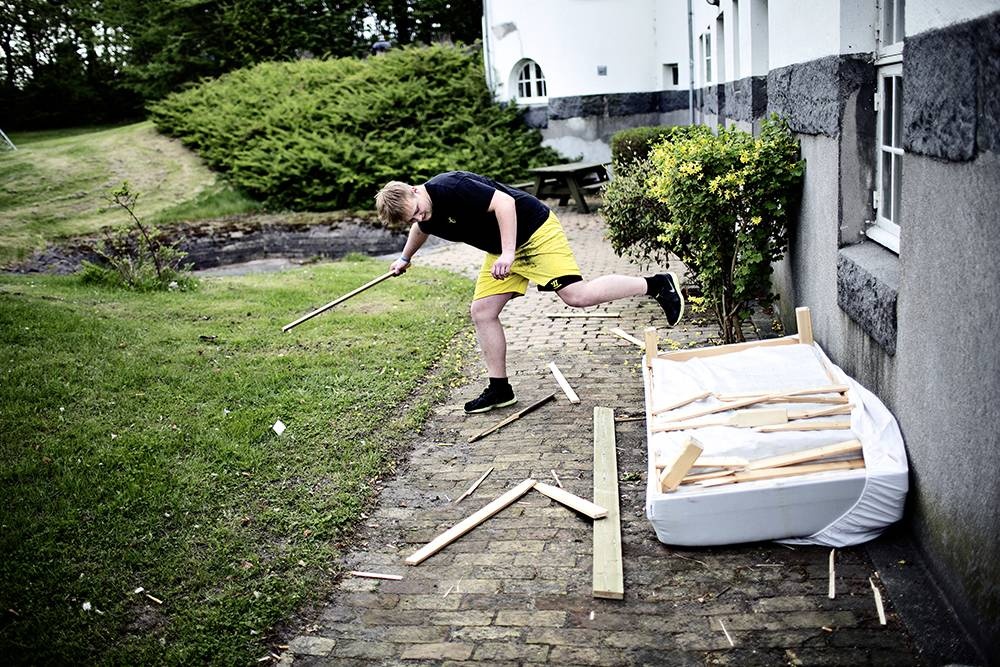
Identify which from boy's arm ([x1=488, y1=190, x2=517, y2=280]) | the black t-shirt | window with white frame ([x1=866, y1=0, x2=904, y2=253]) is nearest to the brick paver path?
boy's arm ([x1=488, y1=190, x2=517, y2=280])

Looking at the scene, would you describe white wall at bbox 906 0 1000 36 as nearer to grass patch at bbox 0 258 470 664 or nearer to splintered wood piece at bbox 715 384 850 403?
splintered wood piece at bbox 715 384 850 403

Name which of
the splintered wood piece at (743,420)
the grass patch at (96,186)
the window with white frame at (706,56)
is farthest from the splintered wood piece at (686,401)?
the grass patch at (96,186)

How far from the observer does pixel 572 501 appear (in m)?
4.71

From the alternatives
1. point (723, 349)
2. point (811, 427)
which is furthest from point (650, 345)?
point (811, 427)

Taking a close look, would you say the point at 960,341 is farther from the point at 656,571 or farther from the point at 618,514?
the point at 618,514

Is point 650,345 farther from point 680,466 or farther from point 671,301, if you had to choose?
point 680,466

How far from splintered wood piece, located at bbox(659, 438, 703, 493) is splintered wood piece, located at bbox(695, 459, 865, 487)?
12 centimetres

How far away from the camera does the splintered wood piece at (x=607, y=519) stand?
3865 millimetres

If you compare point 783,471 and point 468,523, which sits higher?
point 783,471

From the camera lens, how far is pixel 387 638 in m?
3.68

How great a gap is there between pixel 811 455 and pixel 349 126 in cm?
1721

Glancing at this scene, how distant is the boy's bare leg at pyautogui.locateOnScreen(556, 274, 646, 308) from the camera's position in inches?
240

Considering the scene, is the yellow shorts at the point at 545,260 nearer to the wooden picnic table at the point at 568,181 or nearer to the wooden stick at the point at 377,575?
the wooden stick at the point at 377,575

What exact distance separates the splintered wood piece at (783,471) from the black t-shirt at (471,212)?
8.32 ft
